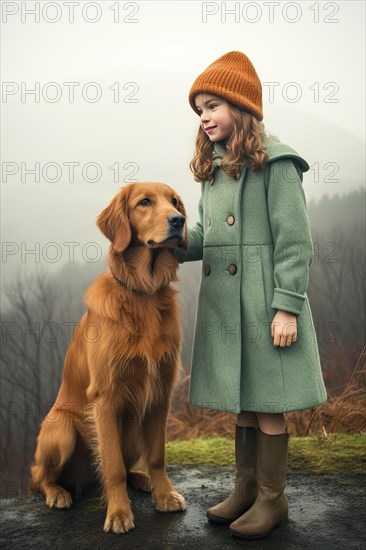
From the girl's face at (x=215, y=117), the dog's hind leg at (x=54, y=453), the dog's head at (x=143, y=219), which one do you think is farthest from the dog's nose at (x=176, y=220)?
the dog's hind leg at (x=54, y=453)

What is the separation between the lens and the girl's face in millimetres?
2855

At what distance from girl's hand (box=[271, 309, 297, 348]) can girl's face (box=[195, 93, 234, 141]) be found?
2.82ft

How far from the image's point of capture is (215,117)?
286 cm

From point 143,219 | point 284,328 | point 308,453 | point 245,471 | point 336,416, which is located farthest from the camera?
point 336,416

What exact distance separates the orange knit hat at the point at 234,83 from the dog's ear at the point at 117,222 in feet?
2.02

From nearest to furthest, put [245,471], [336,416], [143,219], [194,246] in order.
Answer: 1. [143,219]
2. [245,471]
3. [194,246]
4. [336,416]

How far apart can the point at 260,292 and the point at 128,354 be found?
65 cm

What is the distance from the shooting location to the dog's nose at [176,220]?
107 inches

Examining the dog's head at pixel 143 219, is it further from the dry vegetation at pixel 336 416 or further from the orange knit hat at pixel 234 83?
the dry vegetation at pixel 336 416

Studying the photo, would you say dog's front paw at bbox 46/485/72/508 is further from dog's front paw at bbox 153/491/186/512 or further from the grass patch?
the grass patch

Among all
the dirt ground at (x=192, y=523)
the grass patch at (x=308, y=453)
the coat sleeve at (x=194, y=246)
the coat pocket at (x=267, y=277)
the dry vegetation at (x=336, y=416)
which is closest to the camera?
the dirt ground at (x=192, y=523)

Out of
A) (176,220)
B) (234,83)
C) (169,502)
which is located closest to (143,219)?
(176,220)

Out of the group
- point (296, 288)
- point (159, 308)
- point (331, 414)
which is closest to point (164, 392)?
point (159, 308)

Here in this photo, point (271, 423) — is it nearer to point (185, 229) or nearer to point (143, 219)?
point (185, 229)
